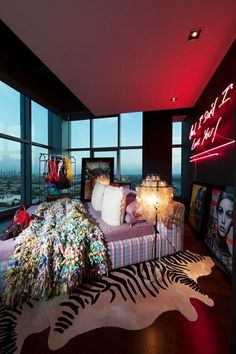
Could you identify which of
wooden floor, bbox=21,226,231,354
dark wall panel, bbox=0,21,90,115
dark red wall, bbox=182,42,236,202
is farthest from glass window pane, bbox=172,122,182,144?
wooden floor, bbox=21,226,231,354

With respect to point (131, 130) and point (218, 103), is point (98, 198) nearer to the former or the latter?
Result: point (218, 103)

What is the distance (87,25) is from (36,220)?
222cm

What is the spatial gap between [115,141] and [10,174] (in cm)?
342

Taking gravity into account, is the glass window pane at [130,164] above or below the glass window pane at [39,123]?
below

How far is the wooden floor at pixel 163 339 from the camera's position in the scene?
1.33 metres

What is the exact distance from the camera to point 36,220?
225 cm

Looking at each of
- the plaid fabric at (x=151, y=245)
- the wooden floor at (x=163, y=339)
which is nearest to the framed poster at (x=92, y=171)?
the plaid fabric at (x=151, y=245)

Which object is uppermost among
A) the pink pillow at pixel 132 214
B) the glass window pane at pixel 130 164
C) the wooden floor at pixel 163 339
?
the glass window pane at pixel 130 164

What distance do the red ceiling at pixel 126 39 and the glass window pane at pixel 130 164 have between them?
3.01m

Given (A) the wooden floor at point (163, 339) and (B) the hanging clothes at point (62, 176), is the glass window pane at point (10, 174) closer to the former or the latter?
(B) the hanging clothes at point (62, 176)

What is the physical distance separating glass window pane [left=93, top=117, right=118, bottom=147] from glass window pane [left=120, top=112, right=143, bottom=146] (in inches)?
10.2

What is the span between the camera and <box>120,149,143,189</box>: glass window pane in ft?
19.8

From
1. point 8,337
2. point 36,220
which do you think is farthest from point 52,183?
point 8,337

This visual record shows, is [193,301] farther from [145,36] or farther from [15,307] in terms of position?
[145,36]
